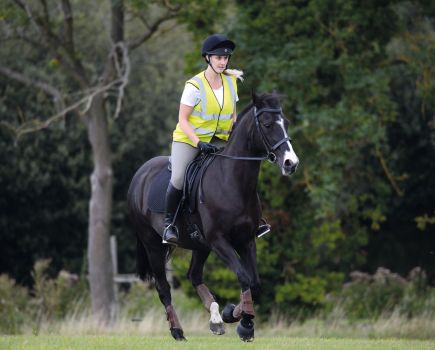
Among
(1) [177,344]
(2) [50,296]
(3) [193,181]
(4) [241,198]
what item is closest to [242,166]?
(4) [241,198]

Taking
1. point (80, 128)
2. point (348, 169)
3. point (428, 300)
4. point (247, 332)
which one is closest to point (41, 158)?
point (80, 128)

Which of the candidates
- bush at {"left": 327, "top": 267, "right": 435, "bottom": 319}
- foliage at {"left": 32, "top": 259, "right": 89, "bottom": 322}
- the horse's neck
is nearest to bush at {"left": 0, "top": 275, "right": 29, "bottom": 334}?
foliage at {"left": 32, "top": 259, "right": 89, "bottom": 322}

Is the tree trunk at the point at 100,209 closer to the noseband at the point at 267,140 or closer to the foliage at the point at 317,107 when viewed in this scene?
the foliage at the point at 317,107

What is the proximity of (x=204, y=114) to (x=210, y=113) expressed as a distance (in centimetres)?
7

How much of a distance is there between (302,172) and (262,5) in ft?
11.5

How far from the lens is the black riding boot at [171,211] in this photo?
10.8 m

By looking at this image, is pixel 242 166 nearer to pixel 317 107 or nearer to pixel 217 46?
pixel 217 46

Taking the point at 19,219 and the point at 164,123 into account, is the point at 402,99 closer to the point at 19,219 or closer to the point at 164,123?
the point at 164,123

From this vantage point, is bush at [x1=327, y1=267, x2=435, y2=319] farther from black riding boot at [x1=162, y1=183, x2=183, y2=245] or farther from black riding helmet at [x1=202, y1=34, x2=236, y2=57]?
black riding helmet at [x1=202, y1=34, x2=236, y2=57]

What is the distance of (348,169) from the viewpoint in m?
21.9

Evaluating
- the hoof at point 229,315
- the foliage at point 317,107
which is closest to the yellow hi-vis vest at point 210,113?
the hoof at point 229,315

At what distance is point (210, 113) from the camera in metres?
10.5

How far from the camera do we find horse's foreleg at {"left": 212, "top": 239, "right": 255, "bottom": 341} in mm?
9794

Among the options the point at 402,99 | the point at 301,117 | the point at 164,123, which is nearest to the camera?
the point at 301,117
